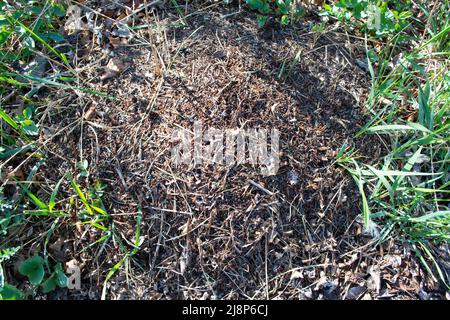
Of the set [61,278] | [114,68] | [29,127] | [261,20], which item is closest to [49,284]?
[61,278]

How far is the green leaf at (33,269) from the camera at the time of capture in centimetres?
→ 145

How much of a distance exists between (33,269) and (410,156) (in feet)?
5.30

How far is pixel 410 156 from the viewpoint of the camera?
1743 mm

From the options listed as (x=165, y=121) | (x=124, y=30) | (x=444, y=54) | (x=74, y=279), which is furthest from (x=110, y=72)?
(x=444, y=54)

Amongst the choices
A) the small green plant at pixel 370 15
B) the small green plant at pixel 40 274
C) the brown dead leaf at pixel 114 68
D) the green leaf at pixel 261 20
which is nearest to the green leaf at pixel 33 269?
the small green plant at pixel 40 274

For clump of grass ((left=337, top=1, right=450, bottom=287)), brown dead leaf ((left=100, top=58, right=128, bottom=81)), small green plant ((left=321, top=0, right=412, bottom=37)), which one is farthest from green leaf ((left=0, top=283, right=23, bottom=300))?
small green plant ((left=321, top=0, right=412, bottom=37))

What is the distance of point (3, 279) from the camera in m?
1.42

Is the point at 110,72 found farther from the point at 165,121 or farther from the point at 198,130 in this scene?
the point at 198,130

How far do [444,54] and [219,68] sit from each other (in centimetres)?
113

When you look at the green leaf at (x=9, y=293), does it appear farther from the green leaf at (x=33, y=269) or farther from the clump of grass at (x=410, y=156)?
the clump of grass at (x=410, y=156)

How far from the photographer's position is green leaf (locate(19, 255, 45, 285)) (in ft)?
4.75

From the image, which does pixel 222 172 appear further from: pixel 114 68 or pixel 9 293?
pixel 9 293

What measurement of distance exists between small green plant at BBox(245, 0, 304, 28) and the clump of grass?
1.33 ft

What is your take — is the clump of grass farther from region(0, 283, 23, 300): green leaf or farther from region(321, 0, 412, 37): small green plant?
region(0, 283, 23, 300): green leaf
